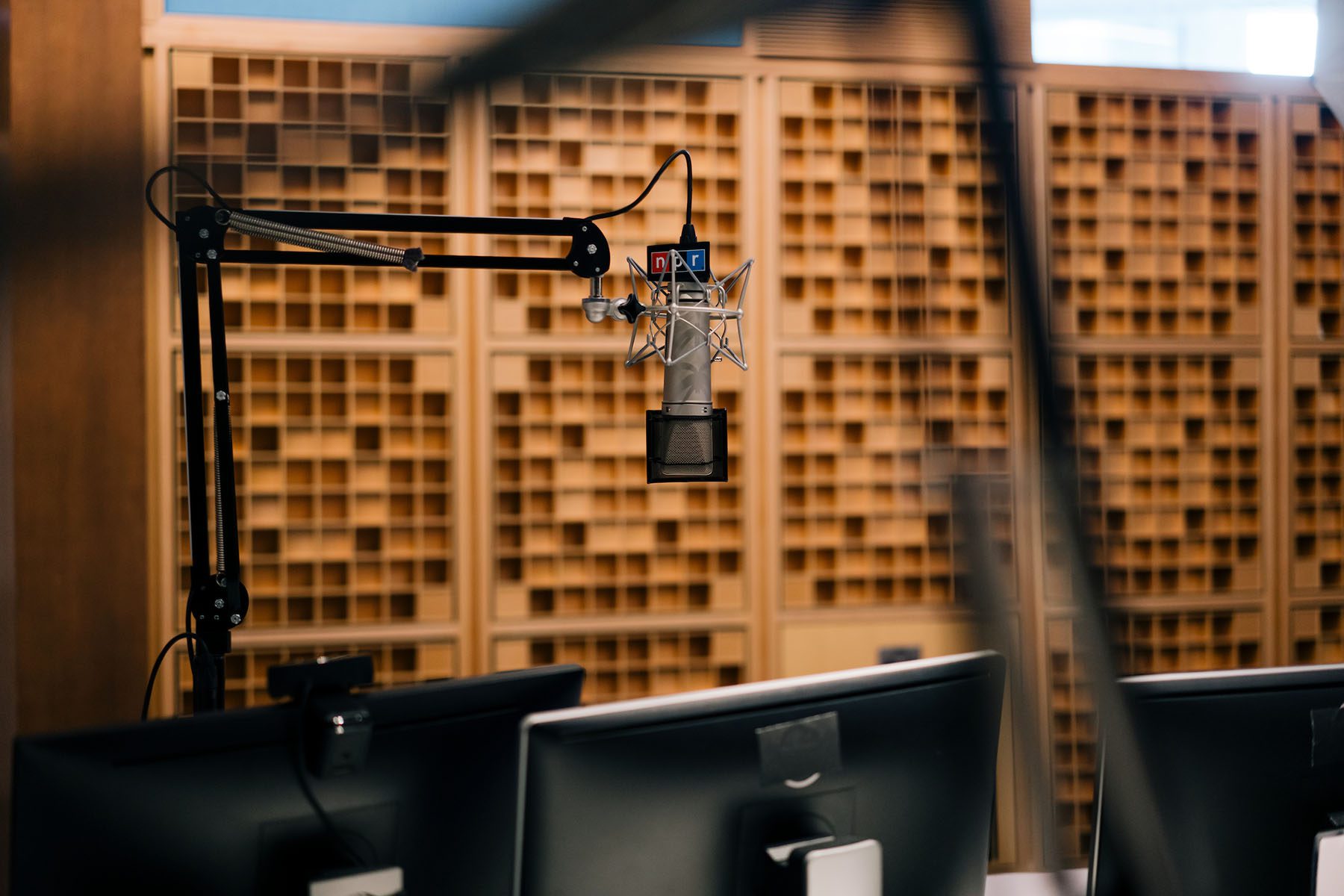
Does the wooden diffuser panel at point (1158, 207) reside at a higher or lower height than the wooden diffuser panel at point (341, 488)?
higher

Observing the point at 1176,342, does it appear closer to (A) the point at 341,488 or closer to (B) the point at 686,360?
(B) the point at 686,360

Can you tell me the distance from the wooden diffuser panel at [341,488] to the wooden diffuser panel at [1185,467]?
1.67 metres

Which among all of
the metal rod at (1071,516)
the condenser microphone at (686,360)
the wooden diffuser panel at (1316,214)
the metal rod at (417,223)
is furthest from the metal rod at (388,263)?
the wooden diffuser panel at (1316,214)

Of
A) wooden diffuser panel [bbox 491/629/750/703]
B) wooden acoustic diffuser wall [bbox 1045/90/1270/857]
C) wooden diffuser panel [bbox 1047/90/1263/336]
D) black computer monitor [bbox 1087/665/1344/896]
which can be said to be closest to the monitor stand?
black computer monitor [bbox 1087/665/1344/896]

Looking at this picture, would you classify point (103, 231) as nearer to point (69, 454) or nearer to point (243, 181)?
point (243, 181)

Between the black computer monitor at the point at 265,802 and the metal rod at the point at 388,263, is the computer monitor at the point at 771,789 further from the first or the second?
the metal rod at the point at 388,263

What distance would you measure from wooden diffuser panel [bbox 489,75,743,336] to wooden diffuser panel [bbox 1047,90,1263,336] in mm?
852

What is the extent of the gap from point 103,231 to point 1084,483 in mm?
2425

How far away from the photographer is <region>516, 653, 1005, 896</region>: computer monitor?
869 mm

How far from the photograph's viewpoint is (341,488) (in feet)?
7.36

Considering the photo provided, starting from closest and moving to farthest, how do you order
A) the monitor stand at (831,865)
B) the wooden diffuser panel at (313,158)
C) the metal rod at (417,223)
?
1. the monitor stand at (831,865)
2. the metal rod at (417,223)
3. the wooden diffuser panel at (313,158)

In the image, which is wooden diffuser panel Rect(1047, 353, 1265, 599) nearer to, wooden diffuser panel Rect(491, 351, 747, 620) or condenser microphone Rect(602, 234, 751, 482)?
wooden diffuser panel Rect(491, 351, 747, 620)

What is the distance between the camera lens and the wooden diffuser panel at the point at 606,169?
232 cm

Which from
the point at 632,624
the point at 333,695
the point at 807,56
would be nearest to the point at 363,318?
the point at 632,624
